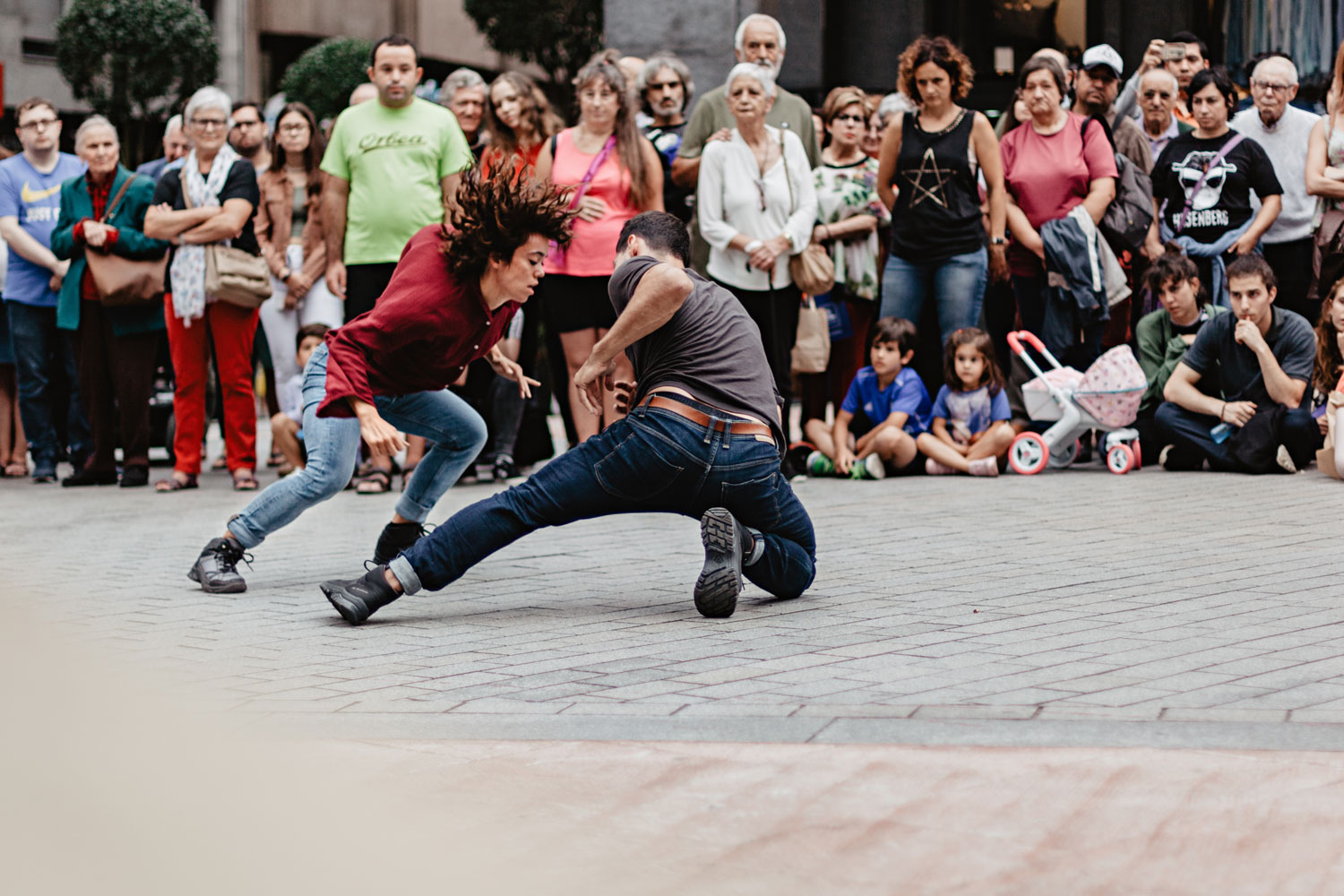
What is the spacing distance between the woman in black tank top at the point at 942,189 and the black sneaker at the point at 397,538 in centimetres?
457

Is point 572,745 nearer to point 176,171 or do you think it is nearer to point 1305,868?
point 1305,868

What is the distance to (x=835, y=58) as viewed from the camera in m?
16.3

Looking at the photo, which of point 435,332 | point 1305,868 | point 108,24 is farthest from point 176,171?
point 108,24

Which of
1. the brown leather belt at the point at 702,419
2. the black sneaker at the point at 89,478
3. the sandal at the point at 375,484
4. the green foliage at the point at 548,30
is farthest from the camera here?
the green foliage at the point at 548,30

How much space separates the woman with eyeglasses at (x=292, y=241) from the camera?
10.6 metres

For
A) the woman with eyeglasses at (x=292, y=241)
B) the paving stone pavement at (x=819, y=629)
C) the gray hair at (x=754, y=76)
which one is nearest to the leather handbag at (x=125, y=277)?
the woman with eyeglasses at (x=292, y=241)

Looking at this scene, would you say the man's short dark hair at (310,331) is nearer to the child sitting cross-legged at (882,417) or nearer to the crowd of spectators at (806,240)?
the crowd of spectators at (806,240)

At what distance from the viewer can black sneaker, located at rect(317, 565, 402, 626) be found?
213 inches

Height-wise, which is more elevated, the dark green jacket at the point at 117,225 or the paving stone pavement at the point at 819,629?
the dark green jacket at the point at 117,225

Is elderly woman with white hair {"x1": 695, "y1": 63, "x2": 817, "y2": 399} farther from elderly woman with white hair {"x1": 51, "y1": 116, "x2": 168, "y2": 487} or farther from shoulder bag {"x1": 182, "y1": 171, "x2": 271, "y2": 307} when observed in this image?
elderly woman with white hair {"x1": 51, "y1": 116, "x2": 168, "y2": 487}

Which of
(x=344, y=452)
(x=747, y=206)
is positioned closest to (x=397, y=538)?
(x=344, y=452)

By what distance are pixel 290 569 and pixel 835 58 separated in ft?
35.5

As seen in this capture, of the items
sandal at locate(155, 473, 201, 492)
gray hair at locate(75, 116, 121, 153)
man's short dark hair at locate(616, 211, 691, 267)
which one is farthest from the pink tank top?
man's short dark hair at locate(616, 211, 691, 267)

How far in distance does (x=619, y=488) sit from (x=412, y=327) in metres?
0.91
